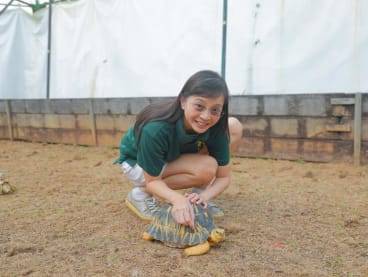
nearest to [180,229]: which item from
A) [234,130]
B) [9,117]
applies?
[234,130]

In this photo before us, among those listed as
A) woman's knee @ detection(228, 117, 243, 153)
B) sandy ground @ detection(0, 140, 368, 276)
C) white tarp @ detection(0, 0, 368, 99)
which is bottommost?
sandy ground @ detection(0, 140, 368, 276)

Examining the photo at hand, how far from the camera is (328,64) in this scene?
13.1ft

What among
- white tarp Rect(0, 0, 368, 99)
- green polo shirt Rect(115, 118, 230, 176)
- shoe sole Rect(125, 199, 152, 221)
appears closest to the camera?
green polo shirt Rect(115, 118, 230, 176)

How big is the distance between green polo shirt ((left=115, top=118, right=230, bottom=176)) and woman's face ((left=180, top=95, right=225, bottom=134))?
94mm

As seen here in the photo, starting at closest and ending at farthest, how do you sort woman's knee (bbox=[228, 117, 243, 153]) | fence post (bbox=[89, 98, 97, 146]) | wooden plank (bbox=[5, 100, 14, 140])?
1. woman's knee (bbox=[228, 117, 243, 153])
2. fence post (bbox=[89, 98, 97, 146])
3. wooden plank (bbox=[5, 100, 14, 140])

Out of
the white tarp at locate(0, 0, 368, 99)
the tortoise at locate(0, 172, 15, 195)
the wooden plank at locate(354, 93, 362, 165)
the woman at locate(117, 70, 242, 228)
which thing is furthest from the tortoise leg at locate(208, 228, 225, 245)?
the white tarp at locate(0, 0, 368, 99)

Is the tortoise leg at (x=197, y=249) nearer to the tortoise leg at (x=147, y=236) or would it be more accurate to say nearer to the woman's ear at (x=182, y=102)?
the tortoise leg at (x=147, y=236)

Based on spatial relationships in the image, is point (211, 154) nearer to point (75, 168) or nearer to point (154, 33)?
point (75, 168)

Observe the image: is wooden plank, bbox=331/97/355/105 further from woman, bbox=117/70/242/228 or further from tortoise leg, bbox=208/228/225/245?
tortoise leg, bbox=208/228/225/245

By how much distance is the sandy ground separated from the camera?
165cm

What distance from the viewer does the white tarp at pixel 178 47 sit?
397 cm

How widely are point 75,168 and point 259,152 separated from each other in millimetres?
1764

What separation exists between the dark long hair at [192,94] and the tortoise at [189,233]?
1.33ft

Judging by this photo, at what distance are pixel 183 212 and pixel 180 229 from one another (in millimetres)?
96
